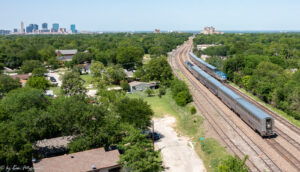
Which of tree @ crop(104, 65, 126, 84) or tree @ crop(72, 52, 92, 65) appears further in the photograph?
tree @ crop(72, 52, 92, 65)

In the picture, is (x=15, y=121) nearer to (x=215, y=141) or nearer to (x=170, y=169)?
(x=170, y=169)

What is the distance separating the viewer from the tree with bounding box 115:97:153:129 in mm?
33031

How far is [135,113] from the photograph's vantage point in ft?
109

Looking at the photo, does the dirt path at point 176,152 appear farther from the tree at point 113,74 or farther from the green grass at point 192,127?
the tree at point 113,74

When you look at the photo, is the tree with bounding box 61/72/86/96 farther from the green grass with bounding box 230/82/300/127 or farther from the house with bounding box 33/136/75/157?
the green grass with bounding box 230/82/300/127

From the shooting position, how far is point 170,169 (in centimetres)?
2770

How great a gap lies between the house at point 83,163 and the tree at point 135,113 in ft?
22.1

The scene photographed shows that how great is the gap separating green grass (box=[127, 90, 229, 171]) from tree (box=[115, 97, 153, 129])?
753 centimetres

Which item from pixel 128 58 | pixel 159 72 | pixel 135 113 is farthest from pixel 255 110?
pixel 128 58

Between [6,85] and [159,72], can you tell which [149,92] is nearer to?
[159,72]

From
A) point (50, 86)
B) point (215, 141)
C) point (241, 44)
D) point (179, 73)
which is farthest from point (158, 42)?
point (215, 141)

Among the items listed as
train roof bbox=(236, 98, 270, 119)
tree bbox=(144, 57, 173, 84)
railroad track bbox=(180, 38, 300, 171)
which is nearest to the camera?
railroad track bbox=(180, 38, 300, 171)

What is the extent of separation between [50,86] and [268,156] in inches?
2390

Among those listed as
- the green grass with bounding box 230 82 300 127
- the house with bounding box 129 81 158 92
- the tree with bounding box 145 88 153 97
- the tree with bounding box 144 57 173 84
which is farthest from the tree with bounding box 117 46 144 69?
the green grass with bounding box 230 82 300 127
